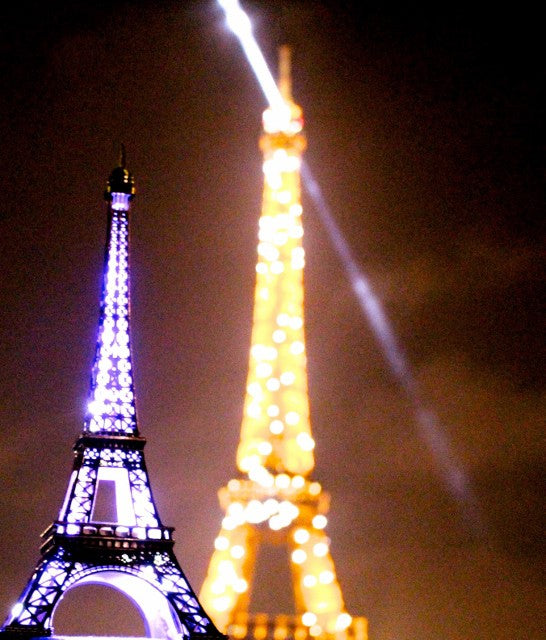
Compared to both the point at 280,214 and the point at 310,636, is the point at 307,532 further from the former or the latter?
the point at 280,214

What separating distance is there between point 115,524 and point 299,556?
8351 millimetres

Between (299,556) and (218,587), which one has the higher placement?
(299,556)

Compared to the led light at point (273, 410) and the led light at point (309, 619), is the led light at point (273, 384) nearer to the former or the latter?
the led light at point (273, 410)

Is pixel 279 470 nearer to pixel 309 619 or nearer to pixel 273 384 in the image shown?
pixel 273 384

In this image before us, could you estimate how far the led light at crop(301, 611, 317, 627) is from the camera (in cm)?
5041

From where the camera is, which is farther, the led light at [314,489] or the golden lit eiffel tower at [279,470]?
the led light at [314,489]

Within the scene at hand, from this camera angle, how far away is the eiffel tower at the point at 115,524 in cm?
4434

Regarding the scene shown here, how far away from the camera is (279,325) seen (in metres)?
55.3

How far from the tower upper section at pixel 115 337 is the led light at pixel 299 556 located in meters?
7.76

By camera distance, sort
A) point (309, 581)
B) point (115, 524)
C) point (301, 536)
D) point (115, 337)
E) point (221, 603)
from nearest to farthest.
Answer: point (115, 524) → point (115, 337) → point (221, 603) → point (309, 581) → point (301, 536)

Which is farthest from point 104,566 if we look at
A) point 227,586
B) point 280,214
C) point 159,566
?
point 280,214

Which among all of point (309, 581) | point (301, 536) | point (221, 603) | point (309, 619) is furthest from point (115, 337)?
point (309, 619)

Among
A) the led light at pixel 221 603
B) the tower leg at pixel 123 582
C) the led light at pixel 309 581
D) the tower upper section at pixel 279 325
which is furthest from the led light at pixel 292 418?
the tower leg at pixel 123 582

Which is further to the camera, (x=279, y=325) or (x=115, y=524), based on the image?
(x=279, y=325)
